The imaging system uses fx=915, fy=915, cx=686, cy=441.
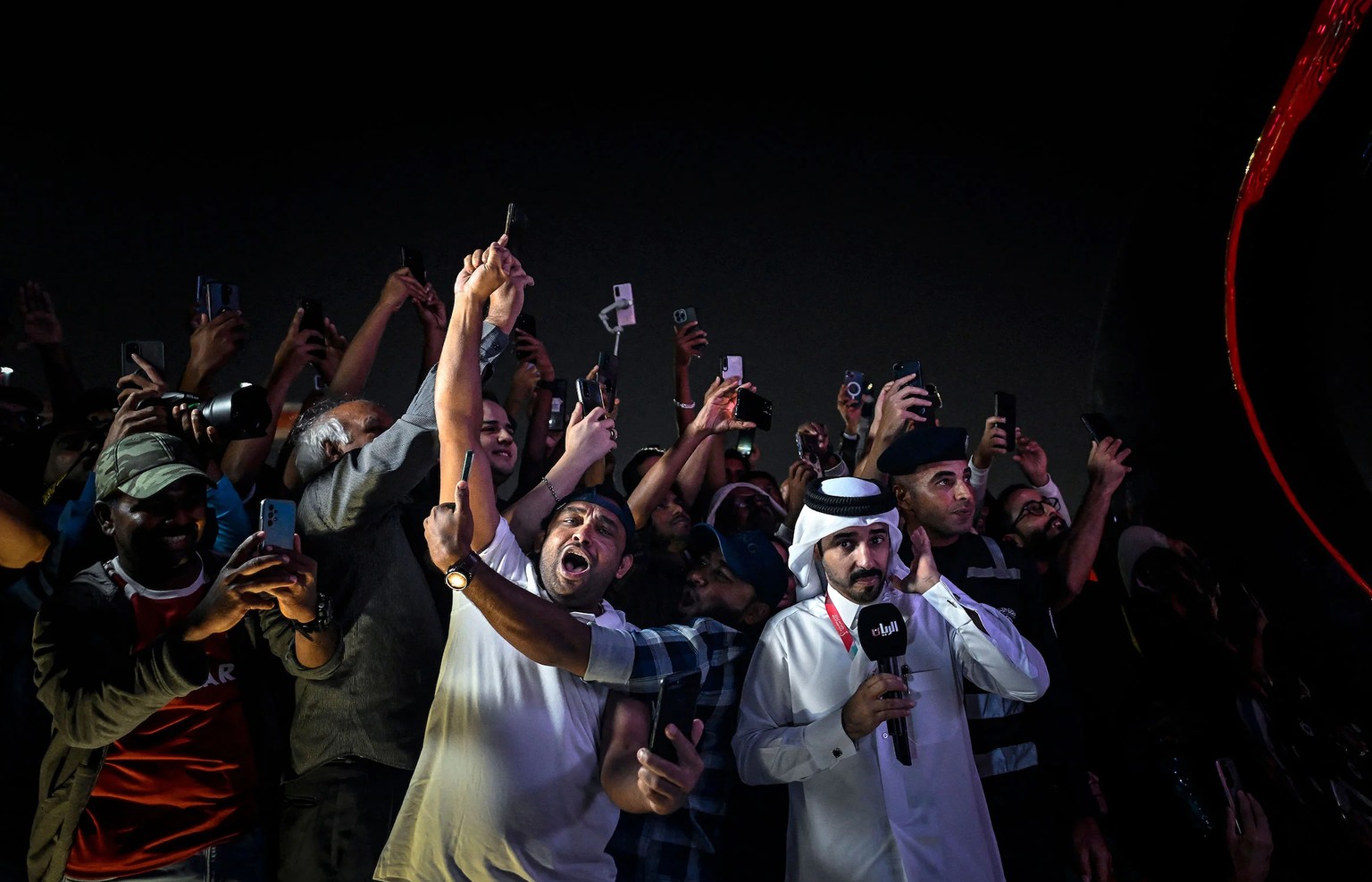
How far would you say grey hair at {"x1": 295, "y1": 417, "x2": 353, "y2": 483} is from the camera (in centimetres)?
214

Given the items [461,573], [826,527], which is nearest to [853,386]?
[826,527]

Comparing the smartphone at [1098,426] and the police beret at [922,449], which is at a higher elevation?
the smartphone at [1098,426]

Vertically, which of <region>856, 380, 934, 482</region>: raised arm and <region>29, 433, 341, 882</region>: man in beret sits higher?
<region>856, 380, 934, 482</region>: raised arm

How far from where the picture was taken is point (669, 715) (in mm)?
1587

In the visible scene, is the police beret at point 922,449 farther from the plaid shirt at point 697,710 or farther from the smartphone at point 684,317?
the smartphone at point 684,317

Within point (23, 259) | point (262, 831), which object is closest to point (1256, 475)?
point (262, 831)

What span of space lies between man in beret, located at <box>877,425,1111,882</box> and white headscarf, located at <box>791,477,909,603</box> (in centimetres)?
9

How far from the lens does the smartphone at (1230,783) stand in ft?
8.35

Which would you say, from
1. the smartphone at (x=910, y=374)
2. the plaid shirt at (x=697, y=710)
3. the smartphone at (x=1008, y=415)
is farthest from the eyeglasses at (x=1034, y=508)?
the plaid shirt at (x=697, y=710)

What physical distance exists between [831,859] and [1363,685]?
170cm

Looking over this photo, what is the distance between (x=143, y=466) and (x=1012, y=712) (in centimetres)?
206

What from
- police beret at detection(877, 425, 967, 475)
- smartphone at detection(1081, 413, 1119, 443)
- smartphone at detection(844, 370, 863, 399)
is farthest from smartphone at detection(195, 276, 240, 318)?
smartphone at detection(1081, 413, 1119, 443)

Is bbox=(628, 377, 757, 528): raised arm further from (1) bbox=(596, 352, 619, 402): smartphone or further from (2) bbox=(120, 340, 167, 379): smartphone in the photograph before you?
(2) bbox=(120, 340, 167, 379): smartphone

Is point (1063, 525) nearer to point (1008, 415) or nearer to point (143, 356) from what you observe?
point (1008, 415)
